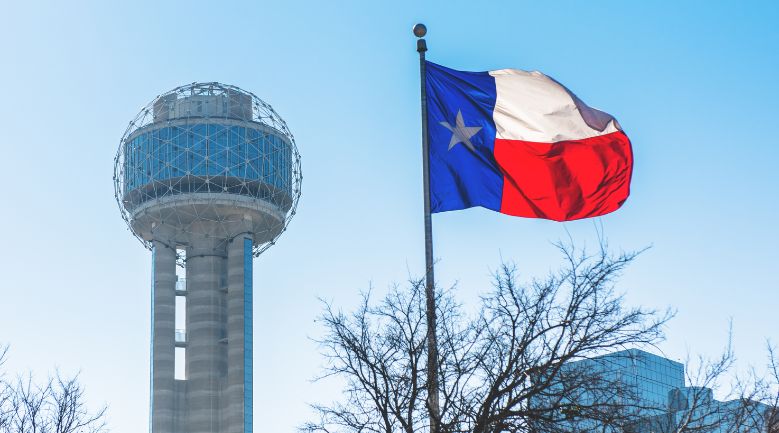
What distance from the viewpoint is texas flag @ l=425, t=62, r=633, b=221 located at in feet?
100

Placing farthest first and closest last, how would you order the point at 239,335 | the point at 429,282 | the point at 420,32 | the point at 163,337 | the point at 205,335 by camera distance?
the point at 205,335, the point at 163,337, the point at 239,335, the point at 420,32, the point at 429,282

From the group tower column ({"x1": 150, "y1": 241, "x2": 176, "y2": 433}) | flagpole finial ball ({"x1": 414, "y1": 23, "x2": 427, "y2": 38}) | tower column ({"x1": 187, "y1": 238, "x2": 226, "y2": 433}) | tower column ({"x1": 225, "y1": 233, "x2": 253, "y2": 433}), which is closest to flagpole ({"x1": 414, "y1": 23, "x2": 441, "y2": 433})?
flagpole finial ball ({"x1": 414, "y1": 23, "x2": 427, "y2": 38})

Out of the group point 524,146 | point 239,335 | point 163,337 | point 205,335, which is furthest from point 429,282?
point 205,335

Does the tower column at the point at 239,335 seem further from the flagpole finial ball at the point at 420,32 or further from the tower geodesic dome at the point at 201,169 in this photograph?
the flagpole finial ball at the point at 420,32

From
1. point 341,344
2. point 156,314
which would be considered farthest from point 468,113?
point 156,314

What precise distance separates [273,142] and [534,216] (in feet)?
414

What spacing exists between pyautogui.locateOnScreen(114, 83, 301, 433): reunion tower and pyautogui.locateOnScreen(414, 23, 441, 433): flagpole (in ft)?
378

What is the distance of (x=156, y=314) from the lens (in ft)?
481

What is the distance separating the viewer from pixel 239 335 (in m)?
144

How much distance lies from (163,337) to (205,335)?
15.6 feet

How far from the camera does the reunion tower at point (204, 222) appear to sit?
144 meters

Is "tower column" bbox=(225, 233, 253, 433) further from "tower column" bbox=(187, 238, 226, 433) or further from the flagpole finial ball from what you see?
the flagpole finial ball

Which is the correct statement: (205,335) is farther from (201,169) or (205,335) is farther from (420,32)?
(420,32)

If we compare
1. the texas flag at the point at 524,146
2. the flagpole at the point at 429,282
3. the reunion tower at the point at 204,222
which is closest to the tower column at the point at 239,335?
the reunion tower at the point at 204,222
